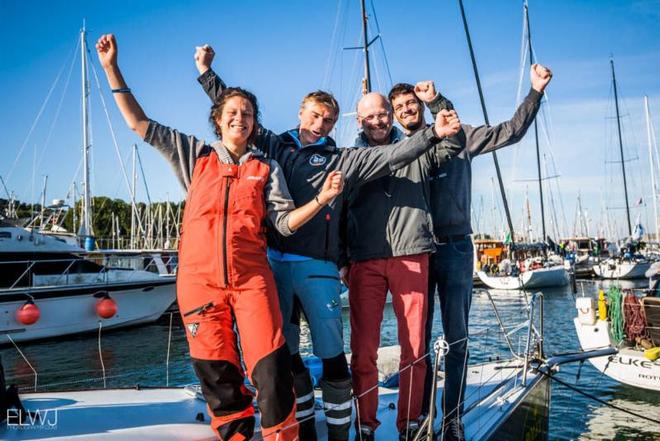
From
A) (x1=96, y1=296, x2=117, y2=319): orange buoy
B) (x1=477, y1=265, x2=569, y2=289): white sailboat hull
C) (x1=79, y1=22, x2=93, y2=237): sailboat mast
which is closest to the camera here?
(x1=96, y1=296, x2=117, y2=319): orange buoy

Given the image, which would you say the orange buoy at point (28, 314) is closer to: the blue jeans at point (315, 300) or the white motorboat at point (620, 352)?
the white motorboat at point (620, 352)

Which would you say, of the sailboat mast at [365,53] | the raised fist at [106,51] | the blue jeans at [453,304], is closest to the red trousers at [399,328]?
the blue jeans at [453,304]

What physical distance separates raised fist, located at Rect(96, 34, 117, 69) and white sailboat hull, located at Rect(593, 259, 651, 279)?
123ft

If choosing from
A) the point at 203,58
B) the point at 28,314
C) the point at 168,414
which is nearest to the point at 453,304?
the point at 168,414

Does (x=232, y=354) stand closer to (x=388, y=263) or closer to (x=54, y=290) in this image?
(x=388, y=263)

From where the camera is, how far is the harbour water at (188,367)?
25.1 ft

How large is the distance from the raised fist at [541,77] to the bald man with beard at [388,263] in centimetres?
76

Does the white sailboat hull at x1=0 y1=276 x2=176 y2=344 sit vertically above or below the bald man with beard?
below

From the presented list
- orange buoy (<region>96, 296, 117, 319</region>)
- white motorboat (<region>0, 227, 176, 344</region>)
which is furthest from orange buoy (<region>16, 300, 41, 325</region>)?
orange buoy (<region>96, 296, 117, 319</region>)

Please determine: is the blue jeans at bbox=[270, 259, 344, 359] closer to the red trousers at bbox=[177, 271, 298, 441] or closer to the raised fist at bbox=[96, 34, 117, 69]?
the red trousers at bbox=[177, 271, 298, 441]

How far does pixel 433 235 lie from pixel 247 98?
57.0 inches

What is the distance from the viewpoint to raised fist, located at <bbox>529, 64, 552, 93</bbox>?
11.1 feet

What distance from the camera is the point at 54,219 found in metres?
22.2

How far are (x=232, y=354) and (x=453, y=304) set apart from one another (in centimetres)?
167
